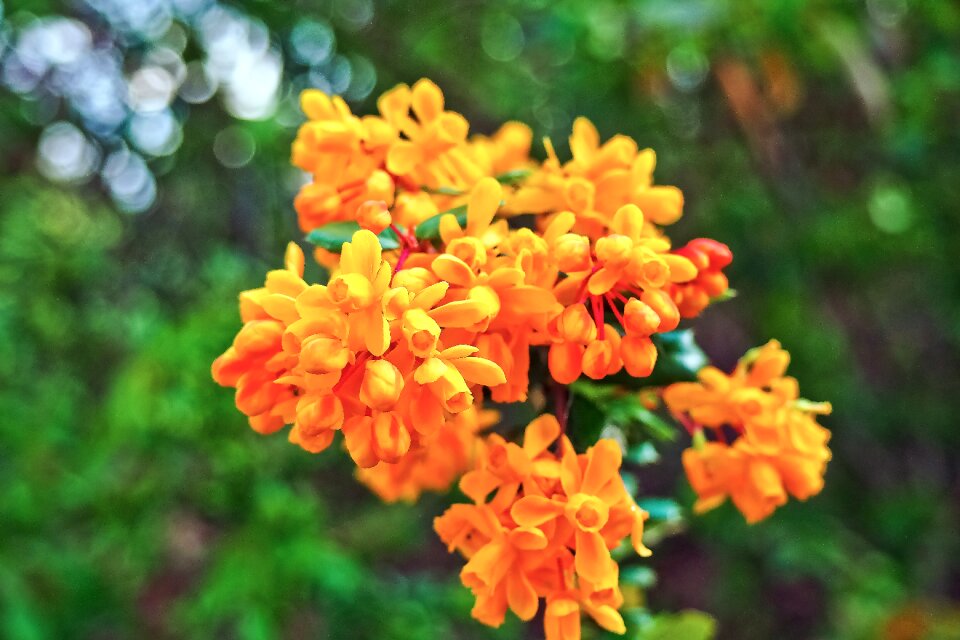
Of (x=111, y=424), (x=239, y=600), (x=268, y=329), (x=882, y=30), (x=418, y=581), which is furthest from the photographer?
(x=882, y=30)

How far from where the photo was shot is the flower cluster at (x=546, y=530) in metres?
0.67

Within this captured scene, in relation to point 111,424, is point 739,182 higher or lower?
higher

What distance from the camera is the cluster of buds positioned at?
2.00 feet

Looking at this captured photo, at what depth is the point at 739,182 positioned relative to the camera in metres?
3.25

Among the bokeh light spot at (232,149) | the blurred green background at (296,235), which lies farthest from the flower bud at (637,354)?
the bokeh light spot at (232,149)

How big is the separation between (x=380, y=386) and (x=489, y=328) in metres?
0.14

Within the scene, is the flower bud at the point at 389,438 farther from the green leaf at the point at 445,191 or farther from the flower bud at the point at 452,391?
the green leaf at the point at 445,191

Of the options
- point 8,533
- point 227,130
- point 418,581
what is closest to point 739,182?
point 418,581

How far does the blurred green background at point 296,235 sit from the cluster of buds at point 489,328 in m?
1.47

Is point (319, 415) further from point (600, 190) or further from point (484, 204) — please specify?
point (600, 190)

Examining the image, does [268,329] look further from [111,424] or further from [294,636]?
[294,636]

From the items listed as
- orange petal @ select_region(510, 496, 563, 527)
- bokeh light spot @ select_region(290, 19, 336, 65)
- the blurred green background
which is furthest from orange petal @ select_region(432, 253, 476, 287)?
bokeh light spot @ select_region(290, 19, 336, 65)

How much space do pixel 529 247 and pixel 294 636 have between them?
8.14 feet

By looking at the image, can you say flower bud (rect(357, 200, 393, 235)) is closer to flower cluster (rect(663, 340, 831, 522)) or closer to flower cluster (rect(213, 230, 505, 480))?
flower cluster (rect(213, 230, 505, 480))
